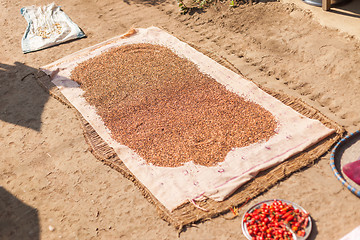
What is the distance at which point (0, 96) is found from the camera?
15.7 feet

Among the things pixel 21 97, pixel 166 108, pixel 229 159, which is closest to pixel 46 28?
pixel 21 97

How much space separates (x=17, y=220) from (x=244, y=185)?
6.65ft

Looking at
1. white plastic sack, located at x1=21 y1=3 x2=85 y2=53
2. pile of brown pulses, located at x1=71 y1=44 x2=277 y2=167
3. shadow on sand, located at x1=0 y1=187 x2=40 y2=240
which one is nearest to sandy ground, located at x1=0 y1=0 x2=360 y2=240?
shadow on sand, located at x1=0 y1=187 x2=40 y2=240

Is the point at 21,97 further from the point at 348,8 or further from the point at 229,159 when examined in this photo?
the point at 348,8

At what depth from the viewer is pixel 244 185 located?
3287 mm

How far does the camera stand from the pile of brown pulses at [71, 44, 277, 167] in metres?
3.68

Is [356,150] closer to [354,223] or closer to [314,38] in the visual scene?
[354,223]

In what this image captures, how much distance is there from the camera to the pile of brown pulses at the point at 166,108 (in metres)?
3.68

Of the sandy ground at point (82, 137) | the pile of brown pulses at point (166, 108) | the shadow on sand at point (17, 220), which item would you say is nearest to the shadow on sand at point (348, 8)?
the sandy ground at point (82, 137)

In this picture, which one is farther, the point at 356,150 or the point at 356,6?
the point at 356,6

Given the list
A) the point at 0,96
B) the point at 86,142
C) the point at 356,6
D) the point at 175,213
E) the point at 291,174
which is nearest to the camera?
the point at 175,213

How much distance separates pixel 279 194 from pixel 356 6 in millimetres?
3514

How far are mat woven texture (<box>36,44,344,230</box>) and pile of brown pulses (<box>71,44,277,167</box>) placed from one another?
23 cm

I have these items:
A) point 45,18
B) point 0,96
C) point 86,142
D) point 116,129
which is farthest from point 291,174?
point 45,18
